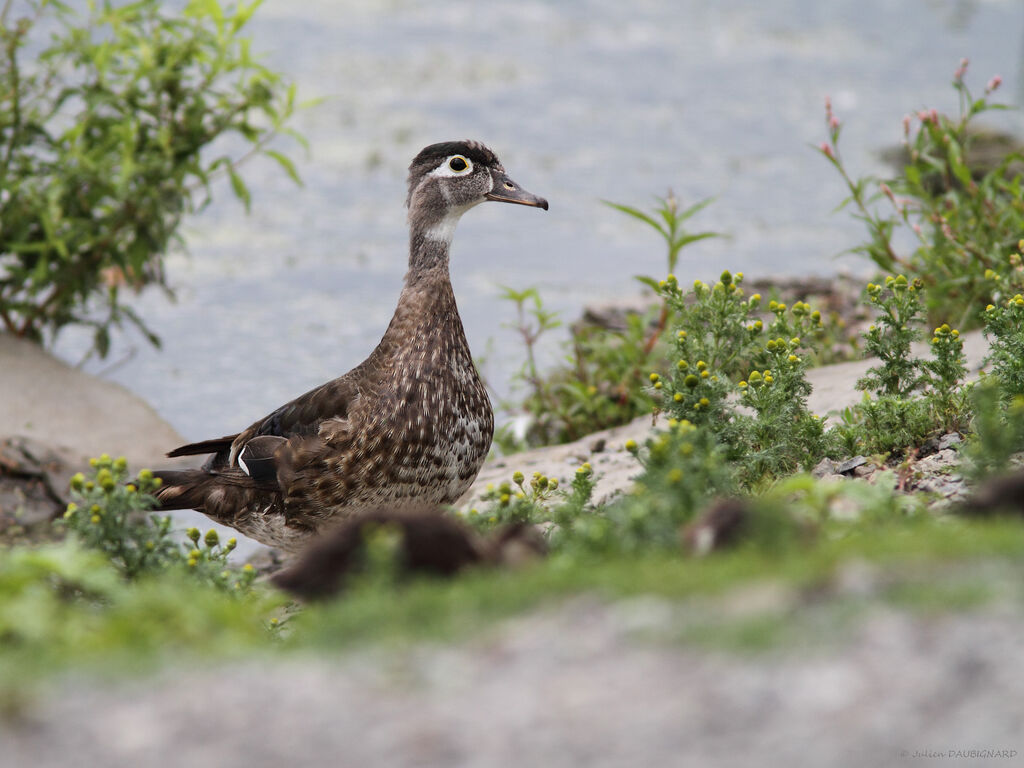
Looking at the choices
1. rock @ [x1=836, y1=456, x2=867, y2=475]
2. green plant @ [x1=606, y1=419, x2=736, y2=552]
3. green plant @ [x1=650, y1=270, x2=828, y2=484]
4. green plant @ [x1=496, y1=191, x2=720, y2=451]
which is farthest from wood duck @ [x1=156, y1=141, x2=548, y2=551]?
green plant @ [x1=606, y1=419, x2=736, y2=552]

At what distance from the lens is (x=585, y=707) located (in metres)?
2.29

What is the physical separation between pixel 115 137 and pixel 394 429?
3.23 m

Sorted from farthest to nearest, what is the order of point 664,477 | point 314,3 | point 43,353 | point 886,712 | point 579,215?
point 314,3 → point 579,215 → point 43,353 → point 664,477 → point 886,712

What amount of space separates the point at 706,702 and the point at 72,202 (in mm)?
6183

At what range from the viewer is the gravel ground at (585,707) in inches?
86.2

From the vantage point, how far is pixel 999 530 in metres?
2.80

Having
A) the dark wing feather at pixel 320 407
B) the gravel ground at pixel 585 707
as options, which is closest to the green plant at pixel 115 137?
the dark wing feather at pixel 320 407

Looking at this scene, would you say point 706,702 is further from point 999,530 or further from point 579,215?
point 579,215

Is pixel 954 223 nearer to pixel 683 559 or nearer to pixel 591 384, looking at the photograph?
pixel 591 384

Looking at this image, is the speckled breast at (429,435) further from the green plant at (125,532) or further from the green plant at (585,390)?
the green plant at (585,390)

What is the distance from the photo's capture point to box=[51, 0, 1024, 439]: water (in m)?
9.16

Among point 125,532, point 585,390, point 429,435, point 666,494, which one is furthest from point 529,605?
point 585,390

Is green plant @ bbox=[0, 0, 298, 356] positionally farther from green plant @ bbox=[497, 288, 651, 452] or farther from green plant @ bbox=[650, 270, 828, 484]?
green plant @ bbox=[650, 270, 828, 484]

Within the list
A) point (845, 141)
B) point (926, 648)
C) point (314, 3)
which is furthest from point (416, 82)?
point (926, 648)
